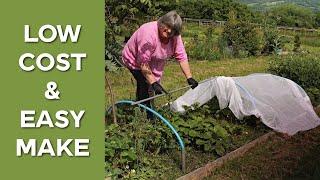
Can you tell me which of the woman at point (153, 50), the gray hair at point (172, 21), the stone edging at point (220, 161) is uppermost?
the gray hair at point (172, 21)

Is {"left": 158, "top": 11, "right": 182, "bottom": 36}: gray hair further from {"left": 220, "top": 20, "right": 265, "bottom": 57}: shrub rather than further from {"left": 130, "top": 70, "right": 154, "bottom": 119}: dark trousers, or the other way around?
{"left": 220, "top": 20, "right": 265, "bottom": 57}: shrub

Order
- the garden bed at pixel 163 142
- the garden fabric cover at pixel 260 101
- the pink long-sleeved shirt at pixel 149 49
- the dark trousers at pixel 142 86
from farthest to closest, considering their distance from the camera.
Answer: the garden fabric cover at pixel 260 101, the dark trousers at pixel 142 86, the pink long-sleeved shirt at pixel 149 49, the garden bed at pixel 163 142

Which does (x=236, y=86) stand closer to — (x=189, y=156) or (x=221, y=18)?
(x=189, y=156)

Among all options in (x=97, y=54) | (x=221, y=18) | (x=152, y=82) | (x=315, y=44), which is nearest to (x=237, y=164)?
(x=152, y=82)

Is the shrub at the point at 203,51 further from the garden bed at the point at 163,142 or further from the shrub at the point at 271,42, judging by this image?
the garden bed at the point at 163,142

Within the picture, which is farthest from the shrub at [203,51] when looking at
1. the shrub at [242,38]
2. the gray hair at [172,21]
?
the gray hair at [172,21]

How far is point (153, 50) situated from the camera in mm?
5965

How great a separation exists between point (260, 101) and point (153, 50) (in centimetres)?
207

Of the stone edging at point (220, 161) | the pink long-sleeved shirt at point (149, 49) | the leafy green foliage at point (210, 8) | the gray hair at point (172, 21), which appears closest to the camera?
the stone edging at point (220, 161)

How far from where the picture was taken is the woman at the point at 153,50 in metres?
5.73

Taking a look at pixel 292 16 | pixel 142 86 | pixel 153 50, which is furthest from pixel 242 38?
pixel 292 16

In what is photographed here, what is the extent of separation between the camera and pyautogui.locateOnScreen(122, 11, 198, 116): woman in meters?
5.73

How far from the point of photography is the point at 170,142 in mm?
5988

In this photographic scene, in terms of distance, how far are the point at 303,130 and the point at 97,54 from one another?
13.9 ft
